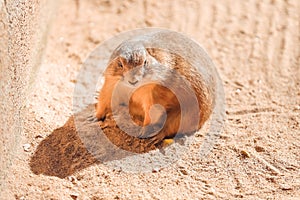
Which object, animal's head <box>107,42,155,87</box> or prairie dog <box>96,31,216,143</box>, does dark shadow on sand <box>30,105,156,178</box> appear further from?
animal's head <box>107,42,155,87</box>

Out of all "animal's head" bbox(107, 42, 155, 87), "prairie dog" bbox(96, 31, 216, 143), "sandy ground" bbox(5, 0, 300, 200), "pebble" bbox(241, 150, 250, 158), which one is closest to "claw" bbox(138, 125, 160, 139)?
"prairie dog" bbox(96, 31, 216, 143)

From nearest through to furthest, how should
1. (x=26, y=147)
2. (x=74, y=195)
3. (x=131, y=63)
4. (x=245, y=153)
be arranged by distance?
1. (x=74, y=195)
2. (x=131, y=63)
3. (x=26, y=147)
4. (x=245, y=153)

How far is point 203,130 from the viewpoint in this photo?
3.64 meters

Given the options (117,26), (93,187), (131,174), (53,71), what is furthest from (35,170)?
(117,26)

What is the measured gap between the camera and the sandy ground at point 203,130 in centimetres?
310

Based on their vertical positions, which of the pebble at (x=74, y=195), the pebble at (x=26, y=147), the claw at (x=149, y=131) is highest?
the claw at (x=149, y=131)

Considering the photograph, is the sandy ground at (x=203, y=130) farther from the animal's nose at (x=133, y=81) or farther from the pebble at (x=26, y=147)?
the animal's nose at (x=133, y=81)

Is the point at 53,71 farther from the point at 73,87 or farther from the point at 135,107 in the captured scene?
the point at 135,107

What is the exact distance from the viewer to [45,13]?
13.5 feet

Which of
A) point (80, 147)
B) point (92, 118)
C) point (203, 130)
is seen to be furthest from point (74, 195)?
point (203, 130)

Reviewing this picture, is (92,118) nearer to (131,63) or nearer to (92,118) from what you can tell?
(92,118)

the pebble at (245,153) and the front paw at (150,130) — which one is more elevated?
the front paw at (150,130)

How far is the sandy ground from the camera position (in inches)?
122

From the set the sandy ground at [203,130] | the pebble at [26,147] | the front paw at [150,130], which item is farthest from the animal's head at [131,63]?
the pebble at [26,147]
